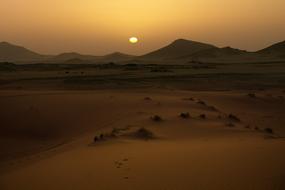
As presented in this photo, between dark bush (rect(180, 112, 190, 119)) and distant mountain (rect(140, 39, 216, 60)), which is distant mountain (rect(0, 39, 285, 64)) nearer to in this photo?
distant mountain (rect(140, 39, 216, 60))

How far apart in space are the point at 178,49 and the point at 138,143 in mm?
86995

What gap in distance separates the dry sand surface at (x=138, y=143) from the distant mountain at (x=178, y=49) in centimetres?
7309

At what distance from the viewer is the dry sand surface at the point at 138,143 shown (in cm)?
543

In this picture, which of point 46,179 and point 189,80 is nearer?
point 46,179

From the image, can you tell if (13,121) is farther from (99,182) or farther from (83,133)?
(99,182)

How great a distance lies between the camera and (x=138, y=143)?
829cm

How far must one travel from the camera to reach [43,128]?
12.3m

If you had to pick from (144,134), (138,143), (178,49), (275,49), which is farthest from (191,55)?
(138,143)

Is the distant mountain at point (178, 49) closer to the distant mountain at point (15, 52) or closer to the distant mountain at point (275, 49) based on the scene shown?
the distant mountain at point (275, 49)

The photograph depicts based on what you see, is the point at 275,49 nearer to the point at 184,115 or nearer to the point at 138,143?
the point at 184,115

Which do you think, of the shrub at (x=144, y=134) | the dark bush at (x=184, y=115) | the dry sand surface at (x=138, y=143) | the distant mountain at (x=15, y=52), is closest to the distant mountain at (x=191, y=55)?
the distant mountain at (x=15, y=52)

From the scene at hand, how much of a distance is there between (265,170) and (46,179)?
287 centimetres

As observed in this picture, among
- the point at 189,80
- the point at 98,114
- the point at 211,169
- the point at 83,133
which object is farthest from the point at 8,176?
the point at 189,80

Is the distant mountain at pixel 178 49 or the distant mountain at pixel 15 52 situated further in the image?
the distant mountain at pixel 15 52
